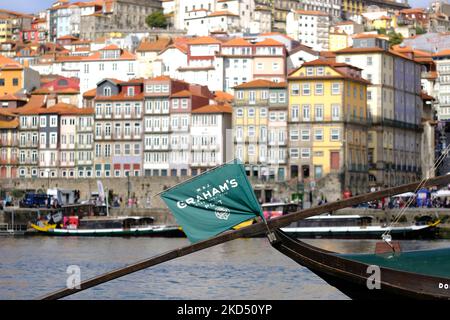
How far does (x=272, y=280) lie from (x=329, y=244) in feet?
73.4

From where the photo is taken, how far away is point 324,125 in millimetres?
98500

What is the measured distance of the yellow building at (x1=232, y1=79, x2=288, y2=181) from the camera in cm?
10044

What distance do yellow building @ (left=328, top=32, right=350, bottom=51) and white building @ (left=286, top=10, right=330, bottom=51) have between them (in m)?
1.30

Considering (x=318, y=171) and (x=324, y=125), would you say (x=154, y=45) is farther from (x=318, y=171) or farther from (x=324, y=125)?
(x=318, y=171)

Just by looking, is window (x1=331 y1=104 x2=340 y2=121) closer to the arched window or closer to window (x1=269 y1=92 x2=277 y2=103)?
window (x1=269 y1=92 x2=277 y2=103)

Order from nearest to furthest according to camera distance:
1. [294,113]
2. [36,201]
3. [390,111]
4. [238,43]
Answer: [36,201] < [294,113] < [390,111] < [238,43]

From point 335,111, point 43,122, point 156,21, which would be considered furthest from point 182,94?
point 156,21

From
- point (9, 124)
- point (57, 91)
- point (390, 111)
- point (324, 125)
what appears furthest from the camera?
point (57, 91)

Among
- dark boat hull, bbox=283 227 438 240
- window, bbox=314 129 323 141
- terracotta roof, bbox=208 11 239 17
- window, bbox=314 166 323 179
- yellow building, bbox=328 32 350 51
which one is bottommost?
dark boat hull, bbox=283 227 438 240

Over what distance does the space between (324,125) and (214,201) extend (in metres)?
73.9

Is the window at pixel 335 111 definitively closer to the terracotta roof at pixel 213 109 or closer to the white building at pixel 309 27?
the terracotta roof at pixel 213 109

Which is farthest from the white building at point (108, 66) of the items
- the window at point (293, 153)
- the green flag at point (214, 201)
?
the green flag at point (214, 201)

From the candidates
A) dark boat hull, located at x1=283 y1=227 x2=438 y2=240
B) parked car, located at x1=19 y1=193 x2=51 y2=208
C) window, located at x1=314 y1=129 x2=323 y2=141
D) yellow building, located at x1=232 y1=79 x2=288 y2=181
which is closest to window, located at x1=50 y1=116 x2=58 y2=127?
yellow building, located at x1=232 y1=79 x2=288 y2=181

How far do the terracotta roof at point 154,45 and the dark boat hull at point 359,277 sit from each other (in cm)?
11138
